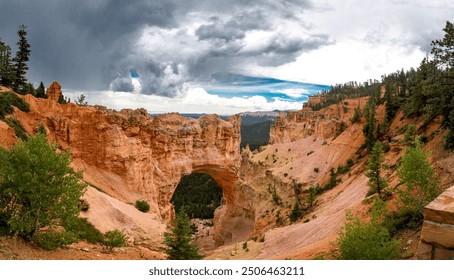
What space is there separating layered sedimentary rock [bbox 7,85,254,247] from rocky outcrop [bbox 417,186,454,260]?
25097 mm

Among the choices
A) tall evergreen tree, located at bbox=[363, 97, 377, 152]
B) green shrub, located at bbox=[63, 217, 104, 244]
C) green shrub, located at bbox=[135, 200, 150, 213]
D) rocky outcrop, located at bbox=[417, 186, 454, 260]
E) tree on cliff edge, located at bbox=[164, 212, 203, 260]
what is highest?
tall evergreen tree, located at bbox=[363, 97, 377, 152]

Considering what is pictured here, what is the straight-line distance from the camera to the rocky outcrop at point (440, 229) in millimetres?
8359

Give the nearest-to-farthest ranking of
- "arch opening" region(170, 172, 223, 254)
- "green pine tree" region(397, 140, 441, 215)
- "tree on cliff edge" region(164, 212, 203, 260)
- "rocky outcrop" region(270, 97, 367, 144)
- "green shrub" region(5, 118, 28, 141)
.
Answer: "green pine tree" region(397, 140, 441, 215) < "tree on cliff edge" region(164, 212, 203, 260) < "green shrub" region(5, 118, 28, 141) < "arch opening" region(170, 172, 223, 254) < "rocky outcrop" region(270, 97, 367, 144)

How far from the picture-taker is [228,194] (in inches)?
2184

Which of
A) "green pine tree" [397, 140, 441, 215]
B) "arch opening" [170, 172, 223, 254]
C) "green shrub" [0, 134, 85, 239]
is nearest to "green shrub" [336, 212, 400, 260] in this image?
"green pine tree" [397, 140, 441, 215]

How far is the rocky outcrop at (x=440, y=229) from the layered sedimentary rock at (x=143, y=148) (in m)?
25.1

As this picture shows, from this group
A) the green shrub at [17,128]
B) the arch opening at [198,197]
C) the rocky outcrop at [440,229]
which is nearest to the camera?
the rocky outcrop at [440,229]

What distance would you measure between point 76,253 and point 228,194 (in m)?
41.8

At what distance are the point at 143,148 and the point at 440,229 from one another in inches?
1281

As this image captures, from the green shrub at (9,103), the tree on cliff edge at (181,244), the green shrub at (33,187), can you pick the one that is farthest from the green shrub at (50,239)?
the green shrub at (9,103)

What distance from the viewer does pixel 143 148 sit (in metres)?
37.2

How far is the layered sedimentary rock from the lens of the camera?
32.2 m

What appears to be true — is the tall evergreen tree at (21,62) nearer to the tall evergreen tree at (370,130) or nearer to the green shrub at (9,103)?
the green shrub at (9,103)

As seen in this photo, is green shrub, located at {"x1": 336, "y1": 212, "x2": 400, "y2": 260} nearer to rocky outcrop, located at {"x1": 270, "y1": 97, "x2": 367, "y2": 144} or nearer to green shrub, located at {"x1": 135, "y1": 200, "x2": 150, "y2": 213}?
green shrub, located at {"x1": 135, "y1": 200, "x2": 150, "y2": 213}
